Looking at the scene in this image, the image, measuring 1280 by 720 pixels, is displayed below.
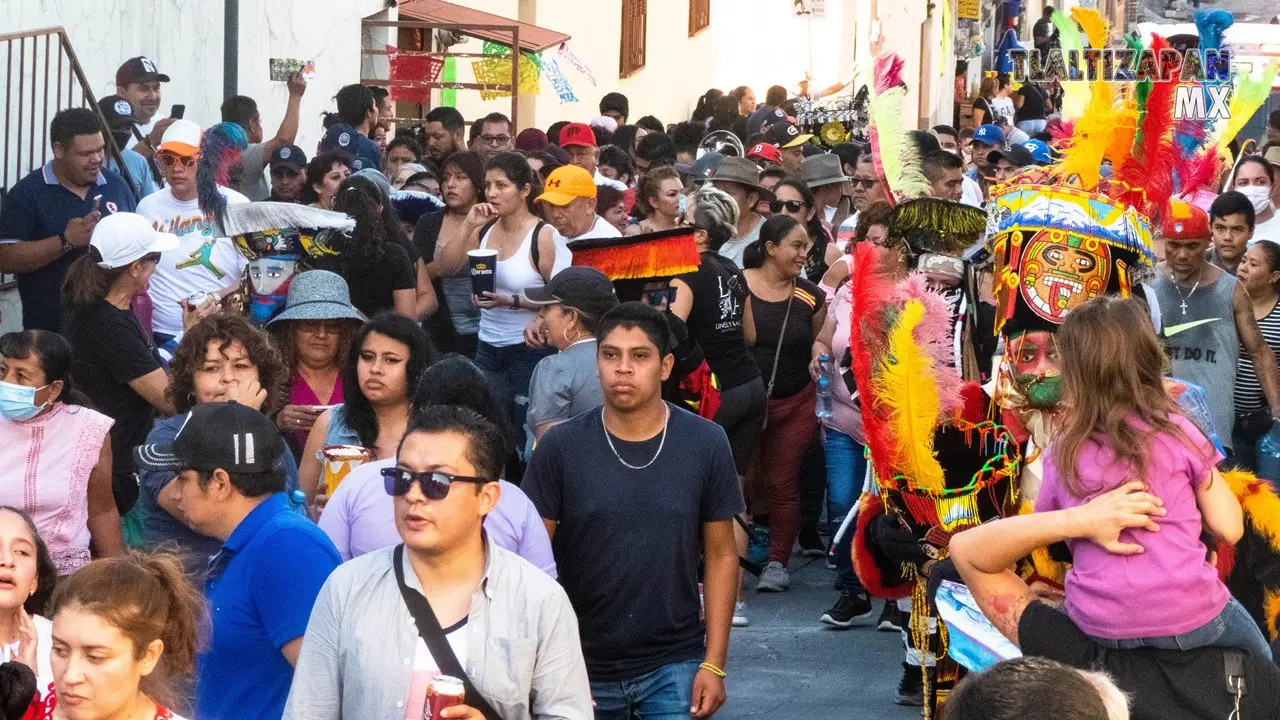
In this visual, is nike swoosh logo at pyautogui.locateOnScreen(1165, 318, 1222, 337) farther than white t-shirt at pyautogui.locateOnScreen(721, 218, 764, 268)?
No

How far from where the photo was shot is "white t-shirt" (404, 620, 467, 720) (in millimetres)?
3605

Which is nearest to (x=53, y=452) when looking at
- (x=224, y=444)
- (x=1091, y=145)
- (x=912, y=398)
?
(x=224, y=444)

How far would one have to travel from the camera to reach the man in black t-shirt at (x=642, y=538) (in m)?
5.05

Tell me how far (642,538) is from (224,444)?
1259 millimetres

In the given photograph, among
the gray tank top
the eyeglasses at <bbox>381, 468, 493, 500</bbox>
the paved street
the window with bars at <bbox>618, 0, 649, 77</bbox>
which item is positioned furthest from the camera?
the window with bars at <bbox>618, 0, 649, 77</bbox>

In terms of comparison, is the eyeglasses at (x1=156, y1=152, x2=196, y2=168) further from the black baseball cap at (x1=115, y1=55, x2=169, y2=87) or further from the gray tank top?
the gray tank top

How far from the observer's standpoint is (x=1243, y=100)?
568cm

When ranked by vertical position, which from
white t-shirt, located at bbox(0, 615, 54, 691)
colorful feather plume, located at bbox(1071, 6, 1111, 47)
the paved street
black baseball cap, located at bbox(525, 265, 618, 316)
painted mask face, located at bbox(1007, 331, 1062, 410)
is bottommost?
the paved street

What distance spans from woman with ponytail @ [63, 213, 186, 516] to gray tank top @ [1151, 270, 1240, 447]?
4.42 metres

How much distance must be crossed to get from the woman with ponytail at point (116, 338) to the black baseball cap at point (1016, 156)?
6860 millimetres

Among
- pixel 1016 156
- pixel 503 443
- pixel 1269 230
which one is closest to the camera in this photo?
pixel 503 443

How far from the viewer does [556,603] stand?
379 centimetres

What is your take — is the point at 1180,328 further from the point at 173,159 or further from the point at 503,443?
the point at 503,443

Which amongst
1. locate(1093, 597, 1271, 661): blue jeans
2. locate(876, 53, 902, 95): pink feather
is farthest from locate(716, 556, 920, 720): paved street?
locate(1093, 597, 1271, 661): blue jeans
